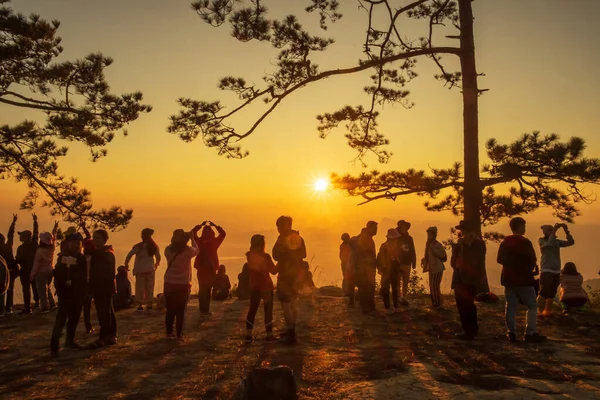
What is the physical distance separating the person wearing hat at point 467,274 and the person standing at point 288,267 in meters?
2.58

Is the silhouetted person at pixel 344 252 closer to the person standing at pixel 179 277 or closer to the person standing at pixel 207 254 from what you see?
the person standing at pixel 207 254

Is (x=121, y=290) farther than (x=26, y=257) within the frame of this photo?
Yes

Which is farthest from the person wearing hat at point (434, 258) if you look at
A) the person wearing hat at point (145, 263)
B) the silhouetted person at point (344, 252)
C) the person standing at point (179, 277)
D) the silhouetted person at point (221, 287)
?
the silhouetted person at point (221, 287)

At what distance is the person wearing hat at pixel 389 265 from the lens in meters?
11.6

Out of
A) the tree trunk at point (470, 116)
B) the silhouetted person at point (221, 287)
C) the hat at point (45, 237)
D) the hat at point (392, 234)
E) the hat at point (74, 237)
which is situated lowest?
the silhouetted person at point (221, 287)

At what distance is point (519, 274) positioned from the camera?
8164mm

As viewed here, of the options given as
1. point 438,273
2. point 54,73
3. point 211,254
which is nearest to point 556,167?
point 438,273

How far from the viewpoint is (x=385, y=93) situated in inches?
619

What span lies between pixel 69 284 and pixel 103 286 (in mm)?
655

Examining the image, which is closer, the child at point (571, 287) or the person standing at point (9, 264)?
the child at point (571, 287)

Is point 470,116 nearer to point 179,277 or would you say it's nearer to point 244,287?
point 244,287

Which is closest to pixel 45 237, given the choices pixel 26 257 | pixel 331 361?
pixel 26 257

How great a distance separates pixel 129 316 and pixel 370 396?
26.3 ft

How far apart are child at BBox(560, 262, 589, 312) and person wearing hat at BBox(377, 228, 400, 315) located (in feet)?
11.1
